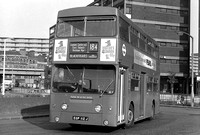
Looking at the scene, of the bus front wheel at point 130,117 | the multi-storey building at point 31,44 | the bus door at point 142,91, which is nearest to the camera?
the bus front wheel at point 130,117

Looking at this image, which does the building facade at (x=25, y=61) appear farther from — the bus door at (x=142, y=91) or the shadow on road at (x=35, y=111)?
the bus door at (x=142, y=91)

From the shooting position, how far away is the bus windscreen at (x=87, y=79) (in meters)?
12.1

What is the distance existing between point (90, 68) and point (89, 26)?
1542 millimetres

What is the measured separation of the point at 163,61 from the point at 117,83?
5902 cm

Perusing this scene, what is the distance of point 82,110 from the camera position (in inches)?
480

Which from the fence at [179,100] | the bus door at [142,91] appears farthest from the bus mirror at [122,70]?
the fence at [179,100]

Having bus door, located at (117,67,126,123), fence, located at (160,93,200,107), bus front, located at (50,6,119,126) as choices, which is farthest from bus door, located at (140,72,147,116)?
fence, located at (160,93,200,107)

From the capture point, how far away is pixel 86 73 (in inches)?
483

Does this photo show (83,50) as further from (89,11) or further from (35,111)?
(35,111)

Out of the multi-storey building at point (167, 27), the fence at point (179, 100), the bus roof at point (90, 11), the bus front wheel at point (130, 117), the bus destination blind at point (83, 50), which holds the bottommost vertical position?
the fence at point (179, 100)

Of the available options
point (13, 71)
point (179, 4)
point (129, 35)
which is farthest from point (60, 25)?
point (13, 71)

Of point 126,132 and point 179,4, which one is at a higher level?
point 179,4

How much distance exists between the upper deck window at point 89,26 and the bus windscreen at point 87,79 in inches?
47.5

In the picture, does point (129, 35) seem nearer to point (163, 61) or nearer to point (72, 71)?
point (72, 71)
